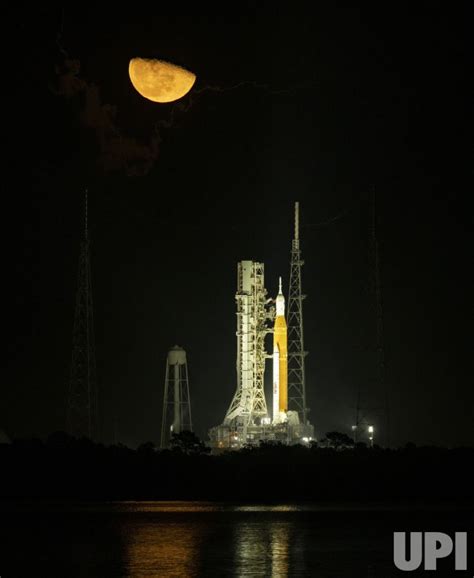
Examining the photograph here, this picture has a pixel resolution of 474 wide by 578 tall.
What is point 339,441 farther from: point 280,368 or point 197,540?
point 197,540

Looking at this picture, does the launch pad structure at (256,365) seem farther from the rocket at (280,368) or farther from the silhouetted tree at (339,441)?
the silhouetted tree at (339,441)

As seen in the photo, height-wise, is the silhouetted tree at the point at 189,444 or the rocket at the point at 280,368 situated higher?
the rocket at the point at 280,368

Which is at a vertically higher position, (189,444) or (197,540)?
(189,444)

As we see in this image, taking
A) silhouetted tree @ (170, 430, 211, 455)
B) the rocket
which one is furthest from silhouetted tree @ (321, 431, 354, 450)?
the rocket

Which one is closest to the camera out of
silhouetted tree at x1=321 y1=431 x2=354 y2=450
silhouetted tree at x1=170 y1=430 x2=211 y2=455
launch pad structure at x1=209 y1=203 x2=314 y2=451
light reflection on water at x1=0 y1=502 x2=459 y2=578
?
light reflection on water at x1=0 y1=502 x2=459 y2=578

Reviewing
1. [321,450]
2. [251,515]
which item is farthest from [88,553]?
[321,450]

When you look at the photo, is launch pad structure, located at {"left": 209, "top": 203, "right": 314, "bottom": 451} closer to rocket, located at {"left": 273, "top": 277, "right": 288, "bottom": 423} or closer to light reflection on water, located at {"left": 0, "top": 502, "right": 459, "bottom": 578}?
rocket, located at {"left": 273, "top": 277, "right": 288, "bottom": 423}

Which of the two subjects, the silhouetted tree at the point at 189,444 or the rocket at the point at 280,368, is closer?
the silhouetted tree at the point at 189,444

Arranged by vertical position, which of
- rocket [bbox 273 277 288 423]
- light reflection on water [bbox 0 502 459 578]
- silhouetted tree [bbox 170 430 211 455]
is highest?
rocket [bbox 273 277 288 423]

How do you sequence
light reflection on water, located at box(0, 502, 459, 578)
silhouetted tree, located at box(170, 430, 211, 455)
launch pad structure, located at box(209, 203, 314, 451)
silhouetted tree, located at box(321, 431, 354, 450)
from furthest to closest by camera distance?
launch pad structure, located at box(209, 203, 314, 451) < silhouetted tree, located at box(321, 431, 354, 450) < silhouetted tree, located at box(170, 430, 211, 455) < light reflection on water, located at box(0, 502, 459, 578)

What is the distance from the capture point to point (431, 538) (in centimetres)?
3102

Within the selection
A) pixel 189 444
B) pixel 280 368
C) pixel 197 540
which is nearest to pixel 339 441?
pixel 189 444

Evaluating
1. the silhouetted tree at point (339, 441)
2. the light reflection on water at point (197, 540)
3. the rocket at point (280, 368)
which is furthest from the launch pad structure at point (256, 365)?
the light reflection on water at point (197, 540)

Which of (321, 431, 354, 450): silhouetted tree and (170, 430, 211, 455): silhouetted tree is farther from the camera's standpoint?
(321, 431, 354, 450): silhouetted tree
